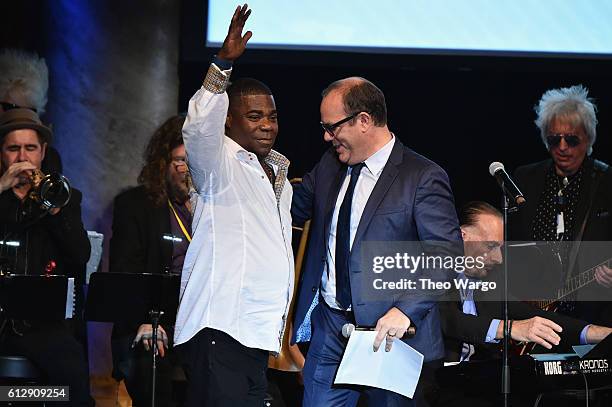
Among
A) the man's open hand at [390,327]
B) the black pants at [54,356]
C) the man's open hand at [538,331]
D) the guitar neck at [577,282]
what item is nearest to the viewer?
the man's open hand at [390,327]

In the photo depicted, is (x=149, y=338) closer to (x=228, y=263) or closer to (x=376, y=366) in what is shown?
(x=228, y=263)

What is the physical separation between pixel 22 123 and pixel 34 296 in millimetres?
1267

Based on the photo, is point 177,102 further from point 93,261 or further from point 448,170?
point 448,170

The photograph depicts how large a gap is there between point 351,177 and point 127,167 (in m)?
2.95

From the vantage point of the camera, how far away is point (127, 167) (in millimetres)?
7023

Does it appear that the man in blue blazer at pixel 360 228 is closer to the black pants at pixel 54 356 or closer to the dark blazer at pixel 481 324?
the dark blazer at pixel 481 324

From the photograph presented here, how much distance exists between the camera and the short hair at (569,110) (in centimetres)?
631

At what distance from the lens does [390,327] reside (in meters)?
4.05

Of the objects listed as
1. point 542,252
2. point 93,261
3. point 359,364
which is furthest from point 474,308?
point 93,261

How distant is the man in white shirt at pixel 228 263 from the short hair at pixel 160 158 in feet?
5.45

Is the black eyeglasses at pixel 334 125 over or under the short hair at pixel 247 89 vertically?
under

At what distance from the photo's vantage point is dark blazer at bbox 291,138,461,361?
421 centimetres

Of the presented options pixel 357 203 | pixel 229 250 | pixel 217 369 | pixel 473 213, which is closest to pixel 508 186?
pixel 357 203

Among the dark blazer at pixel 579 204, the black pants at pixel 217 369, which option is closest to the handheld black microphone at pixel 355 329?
the black pants at pixel 217 369
